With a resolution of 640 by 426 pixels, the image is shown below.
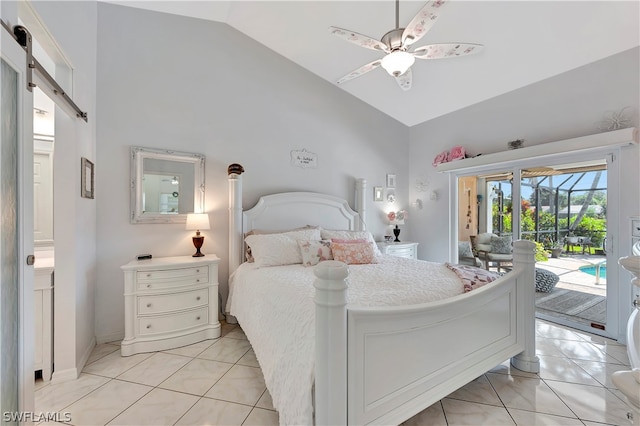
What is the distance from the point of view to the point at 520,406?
1763mm

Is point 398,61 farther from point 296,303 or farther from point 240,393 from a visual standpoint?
point 240,393

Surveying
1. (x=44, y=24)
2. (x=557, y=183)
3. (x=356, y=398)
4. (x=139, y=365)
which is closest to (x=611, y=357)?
(x=557, y=183)

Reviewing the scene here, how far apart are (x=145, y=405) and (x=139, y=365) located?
0.57m

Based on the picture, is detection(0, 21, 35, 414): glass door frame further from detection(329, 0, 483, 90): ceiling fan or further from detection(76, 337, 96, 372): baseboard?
detection(329, 0, 483, 90): ceiling fan

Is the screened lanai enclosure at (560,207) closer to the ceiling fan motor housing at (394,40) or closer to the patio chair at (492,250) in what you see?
the patio chair at (492,250)

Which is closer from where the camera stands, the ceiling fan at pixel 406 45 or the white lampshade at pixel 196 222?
the ceiling fan at pixel 406 45

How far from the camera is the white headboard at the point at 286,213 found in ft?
9.95

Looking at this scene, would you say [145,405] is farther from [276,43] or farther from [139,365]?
[276,43]

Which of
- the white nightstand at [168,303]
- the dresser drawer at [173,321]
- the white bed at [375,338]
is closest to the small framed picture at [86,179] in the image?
the white nightstand at [168,303]

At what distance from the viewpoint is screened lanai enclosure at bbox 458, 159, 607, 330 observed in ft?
9.36

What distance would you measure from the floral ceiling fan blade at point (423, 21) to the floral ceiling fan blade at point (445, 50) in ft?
0.39

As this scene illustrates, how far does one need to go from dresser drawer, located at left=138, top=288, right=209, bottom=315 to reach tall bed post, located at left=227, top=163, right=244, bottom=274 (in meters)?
0.45

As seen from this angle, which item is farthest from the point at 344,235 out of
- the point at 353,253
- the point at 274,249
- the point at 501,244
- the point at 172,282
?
the point at 501,244

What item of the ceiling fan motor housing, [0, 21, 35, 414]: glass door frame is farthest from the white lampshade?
the ceiling fan motor housing
